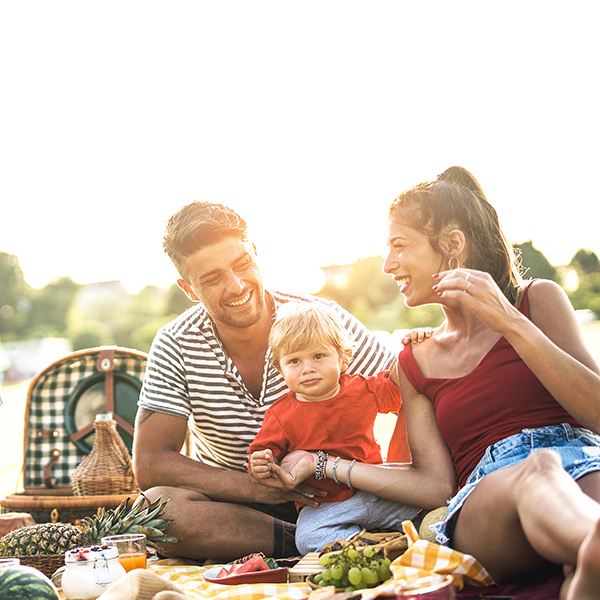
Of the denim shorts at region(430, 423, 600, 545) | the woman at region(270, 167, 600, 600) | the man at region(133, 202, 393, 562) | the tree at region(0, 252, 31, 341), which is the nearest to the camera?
the woman at region(270, 167, 600, 600)

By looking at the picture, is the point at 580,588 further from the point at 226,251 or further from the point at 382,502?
the point at 226,251

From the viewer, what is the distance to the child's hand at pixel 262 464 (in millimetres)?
3744

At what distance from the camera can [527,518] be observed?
7.81ft

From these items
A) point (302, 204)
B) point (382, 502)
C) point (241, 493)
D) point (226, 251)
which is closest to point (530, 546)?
point (382, 502)

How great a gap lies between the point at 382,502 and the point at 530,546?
130 centimetres

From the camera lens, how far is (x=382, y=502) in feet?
12.5

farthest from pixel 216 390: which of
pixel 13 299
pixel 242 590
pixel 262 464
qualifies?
pixel 13 299

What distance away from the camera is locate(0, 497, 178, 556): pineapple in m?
3.89

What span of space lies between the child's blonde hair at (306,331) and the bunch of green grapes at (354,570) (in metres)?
1.03

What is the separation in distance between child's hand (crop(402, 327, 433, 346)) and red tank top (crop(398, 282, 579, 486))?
0.32m

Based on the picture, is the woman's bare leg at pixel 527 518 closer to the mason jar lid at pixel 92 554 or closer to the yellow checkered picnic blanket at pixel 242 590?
the yellow checkered picnic blanket at pixel 242 590

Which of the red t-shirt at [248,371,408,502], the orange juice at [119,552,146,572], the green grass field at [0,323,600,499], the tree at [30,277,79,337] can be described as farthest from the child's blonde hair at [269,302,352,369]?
the tree at [30,277,79,337]

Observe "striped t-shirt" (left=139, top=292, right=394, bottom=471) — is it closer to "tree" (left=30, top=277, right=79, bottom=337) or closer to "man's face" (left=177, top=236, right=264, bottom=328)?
"man's face" (left=177, top=236, right=264, bottom=328)

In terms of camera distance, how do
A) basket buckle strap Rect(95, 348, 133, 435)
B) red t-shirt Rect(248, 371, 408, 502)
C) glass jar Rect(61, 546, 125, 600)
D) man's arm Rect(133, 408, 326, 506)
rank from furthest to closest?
basket buckle strap Rect(95, 348, 133, 435) < man's arm Rect(133, 408, 326, 506) < red t-shirt Rect(248, 371, 408, 502) < glass jar Rect(61, 546, 125, 600)
